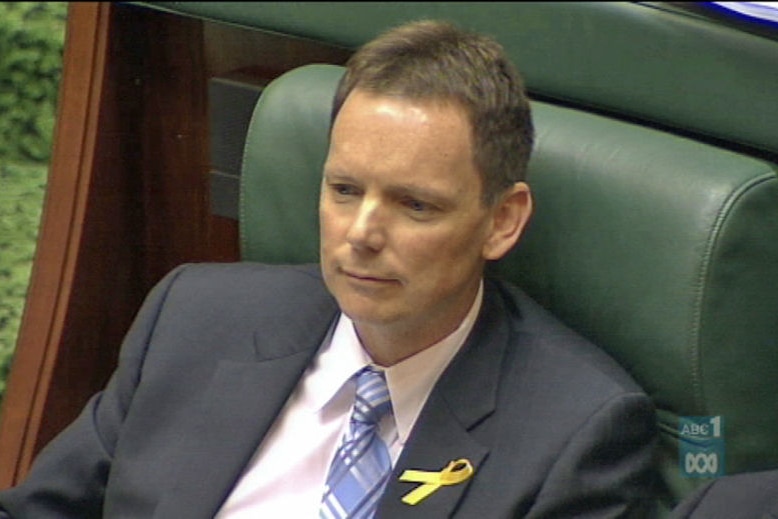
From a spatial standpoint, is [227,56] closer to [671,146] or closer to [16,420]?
[16,420]

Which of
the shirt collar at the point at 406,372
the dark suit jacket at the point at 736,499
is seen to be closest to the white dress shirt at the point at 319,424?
the shirt collar at the point at 406,372

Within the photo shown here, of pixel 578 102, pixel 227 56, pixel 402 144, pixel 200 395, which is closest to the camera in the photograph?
pixel 402 144

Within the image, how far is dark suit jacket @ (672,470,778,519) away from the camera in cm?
130

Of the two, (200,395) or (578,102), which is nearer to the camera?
(200,395)

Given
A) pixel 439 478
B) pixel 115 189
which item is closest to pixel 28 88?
pixel 115 189

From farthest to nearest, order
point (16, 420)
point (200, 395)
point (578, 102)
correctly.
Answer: point (16, 420) < point (578, 102) < point (200, 395)

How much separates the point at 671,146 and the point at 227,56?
2.74 feet

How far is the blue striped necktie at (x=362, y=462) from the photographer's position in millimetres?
1454

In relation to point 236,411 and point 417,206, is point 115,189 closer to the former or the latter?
point 236,411

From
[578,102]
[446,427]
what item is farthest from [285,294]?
[578,102]

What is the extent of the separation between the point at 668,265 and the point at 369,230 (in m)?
0.30

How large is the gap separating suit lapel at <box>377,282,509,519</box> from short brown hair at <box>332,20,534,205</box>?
0.15 metres

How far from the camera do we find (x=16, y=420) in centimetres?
188

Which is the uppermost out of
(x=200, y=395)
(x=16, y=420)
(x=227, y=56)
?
(x=227, y=56)
